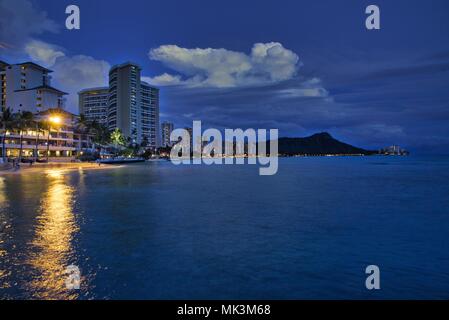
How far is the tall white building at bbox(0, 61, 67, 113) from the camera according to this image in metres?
154

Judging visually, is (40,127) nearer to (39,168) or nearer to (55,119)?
(55,119)

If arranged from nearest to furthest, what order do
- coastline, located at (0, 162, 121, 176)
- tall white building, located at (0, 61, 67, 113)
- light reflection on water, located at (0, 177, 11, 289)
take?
light reflection on water, located at (0, 177, 11, 289) → coastline, located at (0, 162, 121, 176) → tall white building, located at (0, 61, 67, 113)

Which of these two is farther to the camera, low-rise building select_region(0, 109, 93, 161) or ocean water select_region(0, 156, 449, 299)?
low-rise building select_region(0, 109, 93, 161)

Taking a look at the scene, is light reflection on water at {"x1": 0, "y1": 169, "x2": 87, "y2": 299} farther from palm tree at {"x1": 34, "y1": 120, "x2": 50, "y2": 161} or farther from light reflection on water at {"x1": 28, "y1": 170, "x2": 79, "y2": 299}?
palm tree at {"x1": 34, "y1": 120, "x2": 50, "y2": 161}

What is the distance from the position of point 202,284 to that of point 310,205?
1848 cm

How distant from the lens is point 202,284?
10039mm

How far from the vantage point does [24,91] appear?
155375mm

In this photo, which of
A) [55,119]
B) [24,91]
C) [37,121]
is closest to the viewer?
[37,121]

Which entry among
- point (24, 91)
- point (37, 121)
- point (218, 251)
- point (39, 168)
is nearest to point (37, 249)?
point (218, 251)

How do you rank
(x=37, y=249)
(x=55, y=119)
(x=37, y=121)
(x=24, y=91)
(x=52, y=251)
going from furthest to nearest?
(x=24, y=91) → (x=55, y=119) → (x=37, y=121) → (x=37, y=249) → (x=52, y=251)

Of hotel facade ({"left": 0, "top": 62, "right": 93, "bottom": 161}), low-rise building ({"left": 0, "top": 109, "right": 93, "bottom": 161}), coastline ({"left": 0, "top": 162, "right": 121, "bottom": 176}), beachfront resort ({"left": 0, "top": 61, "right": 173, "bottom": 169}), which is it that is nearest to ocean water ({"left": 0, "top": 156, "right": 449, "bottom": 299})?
coastline ({"left": 0, "top": 162, "right": 121, "bottom": 176})

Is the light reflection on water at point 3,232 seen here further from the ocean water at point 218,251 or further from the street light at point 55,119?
the street light at point 55,119

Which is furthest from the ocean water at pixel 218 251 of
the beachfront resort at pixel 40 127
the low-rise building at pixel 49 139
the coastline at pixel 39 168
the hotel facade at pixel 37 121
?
the low-rise building at pixel 49 139

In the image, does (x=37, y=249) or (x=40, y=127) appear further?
(x=40, y=127)
